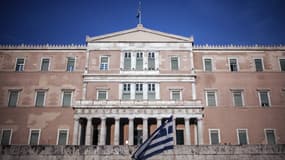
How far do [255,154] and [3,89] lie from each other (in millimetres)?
28385

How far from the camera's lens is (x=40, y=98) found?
3091 centimetres

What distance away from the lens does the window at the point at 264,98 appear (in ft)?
101

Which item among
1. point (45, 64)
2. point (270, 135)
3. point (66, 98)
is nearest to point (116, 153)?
point (66, 98)

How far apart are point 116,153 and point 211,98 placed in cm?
1825

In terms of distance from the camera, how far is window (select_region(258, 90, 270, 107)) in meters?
30.9

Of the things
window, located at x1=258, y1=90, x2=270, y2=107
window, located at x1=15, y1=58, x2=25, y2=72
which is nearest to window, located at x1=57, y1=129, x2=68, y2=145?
window, located at x1=15, y1=58, x2=25, y2=72

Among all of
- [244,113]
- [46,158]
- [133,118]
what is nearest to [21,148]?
[46,158]

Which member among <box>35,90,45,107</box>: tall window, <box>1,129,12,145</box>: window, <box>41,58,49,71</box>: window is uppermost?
<box>41,58,49,71</box>: window

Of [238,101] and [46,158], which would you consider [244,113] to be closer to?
[238,101]

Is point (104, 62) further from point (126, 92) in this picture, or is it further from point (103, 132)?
point (103, 132)

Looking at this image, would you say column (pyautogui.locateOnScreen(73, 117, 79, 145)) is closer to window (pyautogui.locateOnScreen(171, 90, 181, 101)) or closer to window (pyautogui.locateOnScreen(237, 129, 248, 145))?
window (pyautogui.locateOnScreen(171, 90, 181, 101))

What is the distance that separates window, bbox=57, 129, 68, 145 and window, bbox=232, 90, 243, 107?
1992 centimetres

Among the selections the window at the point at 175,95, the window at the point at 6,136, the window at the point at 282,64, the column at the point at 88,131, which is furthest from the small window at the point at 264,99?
the window at the point at 6,136

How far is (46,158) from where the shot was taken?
15625 millimetres
